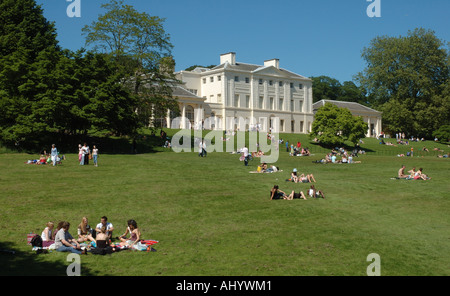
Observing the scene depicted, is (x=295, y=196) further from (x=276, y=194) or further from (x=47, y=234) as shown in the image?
(x=47, y=234)

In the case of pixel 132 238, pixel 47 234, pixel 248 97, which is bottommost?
pixel 132 238

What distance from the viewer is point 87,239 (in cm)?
1614

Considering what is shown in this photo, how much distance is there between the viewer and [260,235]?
17.0 metres

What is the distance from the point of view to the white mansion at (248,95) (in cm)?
9100

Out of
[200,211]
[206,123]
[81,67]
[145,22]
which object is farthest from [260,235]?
[206,123]

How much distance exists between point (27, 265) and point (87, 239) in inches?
118

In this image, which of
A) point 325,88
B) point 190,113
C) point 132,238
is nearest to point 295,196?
point 132,238

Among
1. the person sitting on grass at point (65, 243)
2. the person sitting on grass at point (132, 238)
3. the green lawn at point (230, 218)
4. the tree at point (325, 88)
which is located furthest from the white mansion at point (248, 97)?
the person sitting on grass at point (65, 243)

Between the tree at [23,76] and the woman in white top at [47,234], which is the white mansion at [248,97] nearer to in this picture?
the tree at [23,76]

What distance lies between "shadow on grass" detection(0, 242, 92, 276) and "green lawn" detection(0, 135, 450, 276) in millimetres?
29

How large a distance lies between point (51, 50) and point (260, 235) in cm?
3595

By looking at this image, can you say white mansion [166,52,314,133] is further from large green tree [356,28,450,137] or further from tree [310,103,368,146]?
tree [310,103,368,146]

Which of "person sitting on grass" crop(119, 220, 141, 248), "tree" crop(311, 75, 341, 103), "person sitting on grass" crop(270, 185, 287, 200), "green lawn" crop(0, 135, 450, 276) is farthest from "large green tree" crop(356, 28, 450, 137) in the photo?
"person sitting on grass" crop(119, 220, 141, 248)
